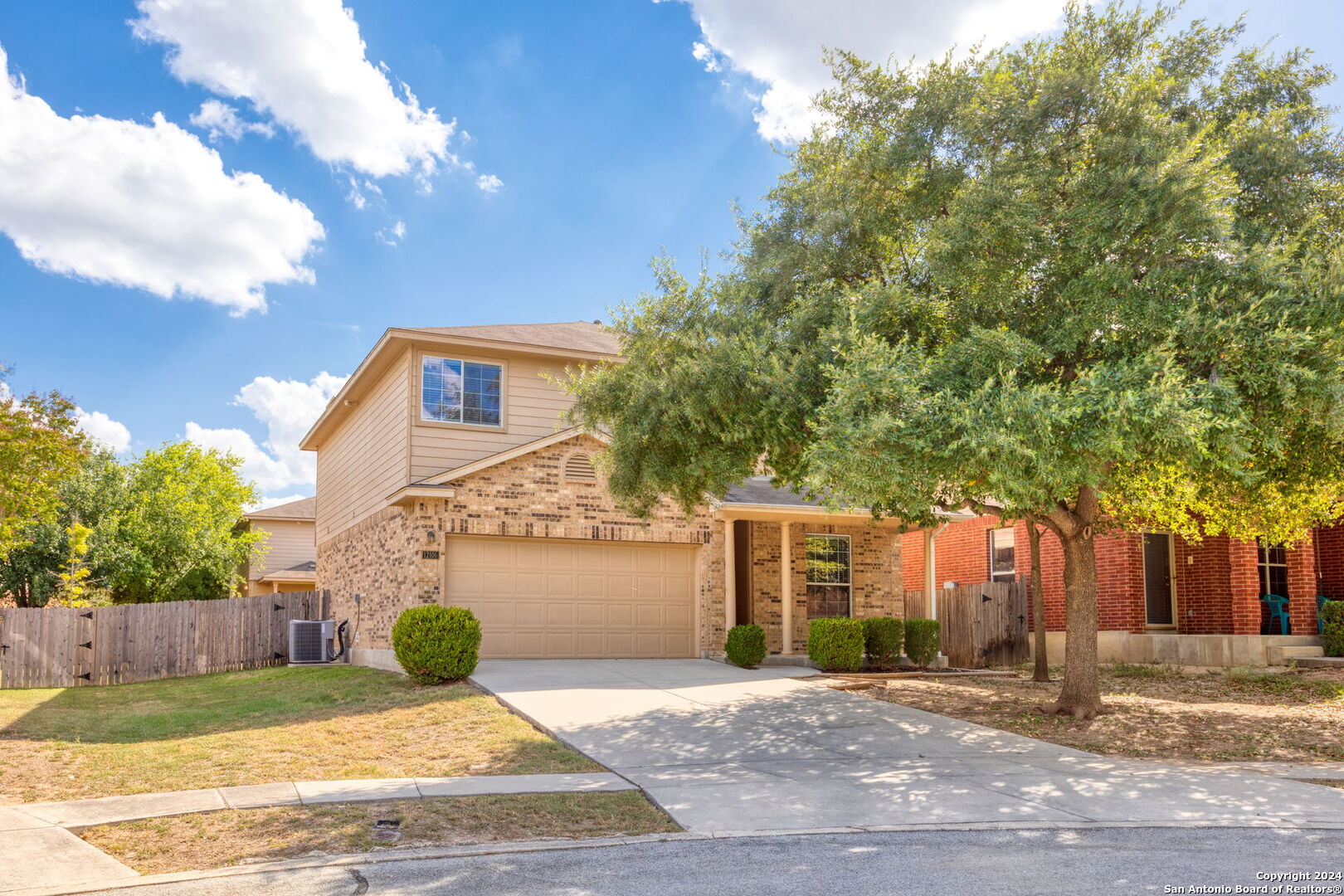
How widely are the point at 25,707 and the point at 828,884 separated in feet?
47.7

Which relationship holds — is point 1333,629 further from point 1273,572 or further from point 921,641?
point 921,641

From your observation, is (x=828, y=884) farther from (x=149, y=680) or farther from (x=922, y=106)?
(x=149, y=680)

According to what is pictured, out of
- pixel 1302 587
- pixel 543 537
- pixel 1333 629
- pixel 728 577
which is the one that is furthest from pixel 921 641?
pixel 1302 587

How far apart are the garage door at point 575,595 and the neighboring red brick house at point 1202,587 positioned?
5.29m

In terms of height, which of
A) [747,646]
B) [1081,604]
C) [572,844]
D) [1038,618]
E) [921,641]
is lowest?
[572,844]

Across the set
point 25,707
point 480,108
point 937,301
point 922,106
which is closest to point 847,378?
point 937,301

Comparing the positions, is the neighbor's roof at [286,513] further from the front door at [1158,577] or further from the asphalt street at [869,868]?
the asphalt street at [869,868]

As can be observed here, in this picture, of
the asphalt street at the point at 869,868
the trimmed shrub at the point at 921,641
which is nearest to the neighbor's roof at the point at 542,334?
the trimmed shrub at the point at 921,641

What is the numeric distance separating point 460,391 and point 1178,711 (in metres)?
12.7

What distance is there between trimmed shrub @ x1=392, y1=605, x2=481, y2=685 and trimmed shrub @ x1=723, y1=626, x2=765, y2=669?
474 centimetres

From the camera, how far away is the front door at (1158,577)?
20.7 metres

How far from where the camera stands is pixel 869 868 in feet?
19.7

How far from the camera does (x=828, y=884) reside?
5621 mm

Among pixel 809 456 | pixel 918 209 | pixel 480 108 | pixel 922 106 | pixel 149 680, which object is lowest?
pixel 149 680
